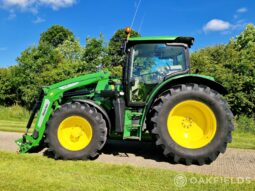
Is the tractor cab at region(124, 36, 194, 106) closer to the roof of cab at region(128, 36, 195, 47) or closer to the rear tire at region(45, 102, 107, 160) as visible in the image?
the roof of cab at region(128, 36, 195, 47)

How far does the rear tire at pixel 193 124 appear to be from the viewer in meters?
5.53

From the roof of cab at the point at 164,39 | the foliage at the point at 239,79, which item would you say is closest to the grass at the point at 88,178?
the roof of cab at the point at 164,39

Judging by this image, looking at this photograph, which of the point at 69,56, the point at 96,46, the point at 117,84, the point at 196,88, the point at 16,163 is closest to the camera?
the point at 16,163

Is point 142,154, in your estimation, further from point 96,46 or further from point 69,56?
point 69,56

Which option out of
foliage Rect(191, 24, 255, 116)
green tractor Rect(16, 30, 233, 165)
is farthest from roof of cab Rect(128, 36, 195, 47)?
foliage Rect(191, 24, 255, 116)

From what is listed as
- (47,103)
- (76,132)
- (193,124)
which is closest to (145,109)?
(193,124)

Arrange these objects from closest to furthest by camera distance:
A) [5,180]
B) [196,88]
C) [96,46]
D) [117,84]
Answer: [5,180]
[196,88]
[117,84]
[96,46]

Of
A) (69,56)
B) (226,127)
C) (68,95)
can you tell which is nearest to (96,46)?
(69,56)

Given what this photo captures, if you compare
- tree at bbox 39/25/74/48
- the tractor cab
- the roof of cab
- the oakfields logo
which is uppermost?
tree at bbox 39/25/74/48

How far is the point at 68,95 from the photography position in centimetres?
666

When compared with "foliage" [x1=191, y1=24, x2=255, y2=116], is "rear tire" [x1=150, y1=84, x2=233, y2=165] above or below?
below

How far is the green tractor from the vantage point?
222 inches

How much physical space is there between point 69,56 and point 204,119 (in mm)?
24758

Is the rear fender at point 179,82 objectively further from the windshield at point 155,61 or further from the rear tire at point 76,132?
the rear tire at point 76,132
